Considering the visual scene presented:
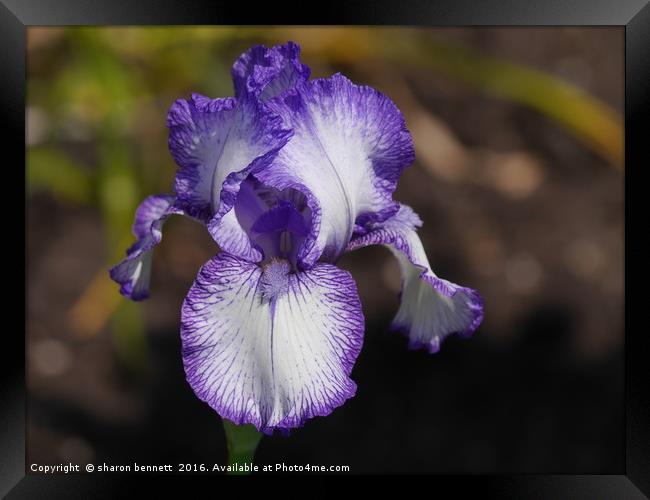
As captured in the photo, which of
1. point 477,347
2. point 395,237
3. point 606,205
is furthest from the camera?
point 606,205

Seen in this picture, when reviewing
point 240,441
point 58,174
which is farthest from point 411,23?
point 58,174

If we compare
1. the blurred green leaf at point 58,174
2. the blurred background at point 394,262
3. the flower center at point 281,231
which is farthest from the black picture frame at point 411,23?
the blurred green leaf at point 58,174

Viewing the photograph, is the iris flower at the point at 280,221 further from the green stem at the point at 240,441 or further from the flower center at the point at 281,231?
the green stem at the point at 240,441

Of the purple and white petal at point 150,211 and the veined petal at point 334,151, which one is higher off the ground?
the veined petal at point 334,151

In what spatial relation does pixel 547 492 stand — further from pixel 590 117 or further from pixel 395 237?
pixel 590 117
